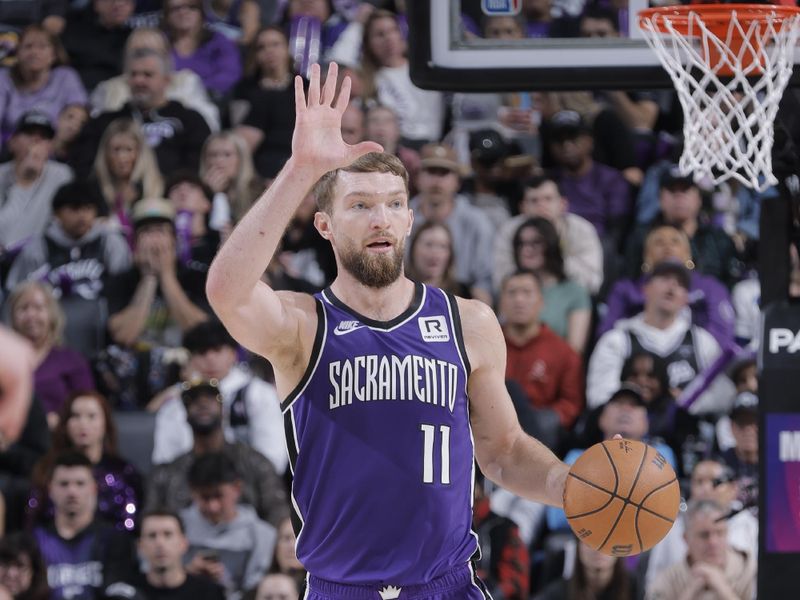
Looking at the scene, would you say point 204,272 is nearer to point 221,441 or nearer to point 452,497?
point 221,441

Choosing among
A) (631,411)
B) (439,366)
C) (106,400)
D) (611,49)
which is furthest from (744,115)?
(106,400)

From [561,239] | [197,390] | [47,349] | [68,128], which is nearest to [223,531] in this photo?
[197,390]

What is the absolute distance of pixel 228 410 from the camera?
8.95m

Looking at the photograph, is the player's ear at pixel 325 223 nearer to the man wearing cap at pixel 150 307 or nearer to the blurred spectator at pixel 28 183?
the man wearing cap at pixel 150 307

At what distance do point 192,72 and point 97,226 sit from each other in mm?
2180

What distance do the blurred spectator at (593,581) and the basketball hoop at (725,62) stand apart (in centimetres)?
302

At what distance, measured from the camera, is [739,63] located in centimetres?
546

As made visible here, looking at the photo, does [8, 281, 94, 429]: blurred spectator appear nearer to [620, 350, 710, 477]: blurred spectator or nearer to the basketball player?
[620, 350, 710, 477]: blurred spectator

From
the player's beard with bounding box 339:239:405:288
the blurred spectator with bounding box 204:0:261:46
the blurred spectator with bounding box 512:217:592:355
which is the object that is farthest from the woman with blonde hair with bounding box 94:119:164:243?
the player's beard with bounding box 339:239:405:288

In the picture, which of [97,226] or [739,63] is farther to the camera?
[97,226]

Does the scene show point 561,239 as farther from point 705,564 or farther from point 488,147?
point 705,564

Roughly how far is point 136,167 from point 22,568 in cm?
359

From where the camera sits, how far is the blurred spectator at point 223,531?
8.29 meters

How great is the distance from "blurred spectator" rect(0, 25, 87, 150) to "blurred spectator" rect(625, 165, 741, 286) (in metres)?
4.48
